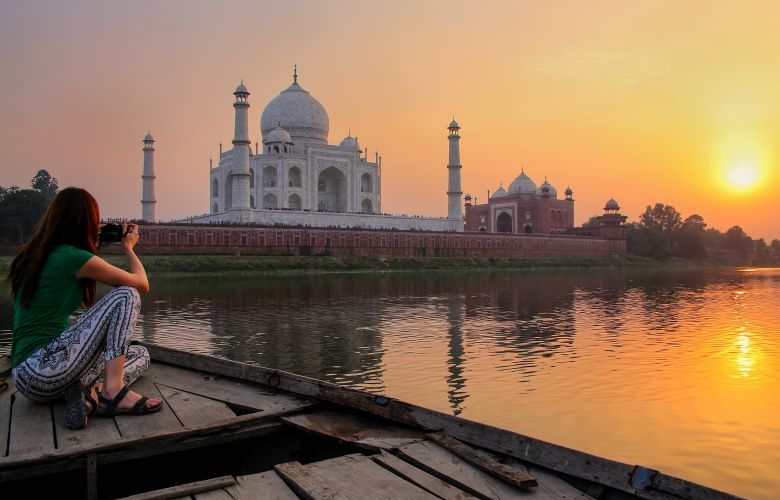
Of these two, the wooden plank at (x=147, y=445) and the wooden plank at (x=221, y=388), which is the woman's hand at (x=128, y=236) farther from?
the wooden plank at (x=147, y=445)

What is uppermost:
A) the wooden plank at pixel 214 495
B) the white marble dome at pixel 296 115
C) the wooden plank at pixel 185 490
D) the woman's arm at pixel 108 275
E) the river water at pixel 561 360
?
the white marble dome at pixel 296 115

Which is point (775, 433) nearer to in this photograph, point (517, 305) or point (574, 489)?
point (574, 489)

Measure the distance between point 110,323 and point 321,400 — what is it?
4.69ft

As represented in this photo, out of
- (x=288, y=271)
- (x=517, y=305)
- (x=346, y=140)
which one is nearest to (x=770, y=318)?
(x=517, y=305)

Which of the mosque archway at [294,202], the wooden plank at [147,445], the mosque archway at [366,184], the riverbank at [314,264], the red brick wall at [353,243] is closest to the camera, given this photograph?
the wooden plank at [147,445]

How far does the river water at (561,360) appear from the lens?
6.07 m

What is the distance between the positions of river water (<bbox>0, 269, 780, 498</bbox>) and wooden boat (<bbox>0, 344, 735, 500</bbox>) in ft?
8.11

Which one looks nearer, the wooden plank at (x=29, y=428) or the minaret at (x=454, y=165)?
the wooden plank at (x=29, y=428)

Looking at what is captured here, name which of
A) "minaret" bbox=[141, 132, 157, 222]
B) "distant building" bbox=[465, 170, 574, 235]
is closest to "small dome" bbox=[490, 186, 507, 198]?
"distant building" bbox=[465, 170, 574, 235]

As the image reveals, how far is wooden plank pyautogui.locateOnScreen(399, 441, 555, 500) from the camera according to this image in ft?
9.97

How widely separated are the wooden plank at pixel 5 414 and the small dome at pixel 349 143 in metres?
55.3

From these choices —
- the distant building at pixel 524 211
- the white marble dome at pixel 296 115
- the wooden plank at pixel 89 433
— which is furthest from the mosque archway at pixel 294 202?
the wooden plank at pixel 89 433

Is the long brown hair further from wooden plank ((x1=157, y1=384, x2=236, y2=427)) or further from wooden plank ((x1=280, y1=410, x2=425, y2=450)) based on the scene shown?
wooden plank ((x1=280, y1=410, x2=425, y2=450))

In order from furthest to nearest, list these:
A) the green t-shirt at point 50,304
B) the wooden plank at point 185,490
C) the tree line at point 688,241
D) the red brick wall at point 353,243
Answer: the tree line at point 688,241, the red brick wall at point 353,243, the green t-shirt at point 50,304, the wooden plank at point 185,490
